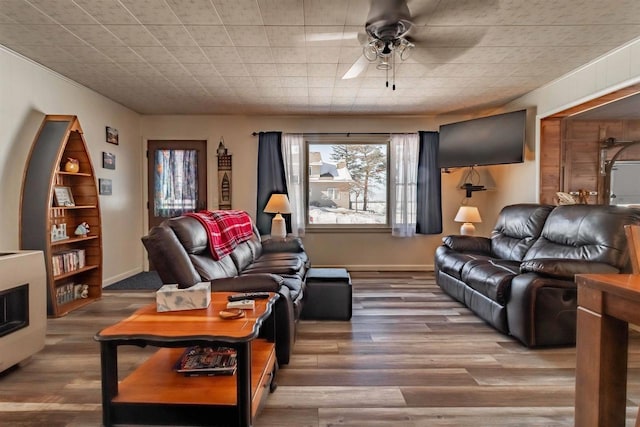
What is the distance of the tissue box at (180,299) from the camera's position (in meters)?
1.88

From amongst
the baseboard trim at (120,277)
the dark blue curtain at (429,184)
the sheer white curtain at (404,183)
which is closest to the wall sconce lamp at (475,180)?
the dark blue curtain at (429,184)

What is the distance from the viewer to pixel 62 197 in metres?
3.60

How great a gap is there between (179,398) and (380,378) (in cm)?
118

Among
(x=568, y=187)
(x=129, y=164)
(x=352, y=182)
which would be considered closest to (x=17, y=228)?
(x=129, y=164)

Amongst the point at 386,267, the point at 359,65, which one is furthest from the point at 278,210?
the point at 359,65

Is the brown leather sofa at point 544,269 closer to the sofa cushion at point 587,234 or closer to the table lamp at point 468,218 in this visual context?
the sofa cushion at point 587,234

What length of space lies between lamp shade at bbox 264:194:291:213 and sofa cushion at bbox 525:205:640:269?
2.98 meters

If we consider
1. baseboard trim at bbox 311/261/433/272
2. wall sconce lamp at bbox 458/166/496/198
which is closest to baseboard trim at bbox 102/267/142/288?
baseboard trim at bbox 311/261/433/272

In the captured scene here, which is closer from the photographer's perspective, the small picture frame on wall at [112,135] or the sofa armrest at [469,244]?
the sofa armrest at [469,244]

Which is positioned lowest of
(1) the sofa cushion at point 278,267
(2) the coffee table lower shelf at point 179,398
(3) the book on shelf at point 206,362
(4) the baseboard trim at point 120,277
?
(4) the baseboard trim at point 120,277

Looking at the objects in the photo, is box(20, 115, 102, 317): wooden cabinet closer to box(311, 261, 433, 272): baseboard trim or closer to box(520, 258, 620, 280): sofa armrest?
box(311, 261, 433, 272): baseboard trim

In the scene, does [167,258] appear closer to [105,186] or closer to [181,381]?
[181,381]

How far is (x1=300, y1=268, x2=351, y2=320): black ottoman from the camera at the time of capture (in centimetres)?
325

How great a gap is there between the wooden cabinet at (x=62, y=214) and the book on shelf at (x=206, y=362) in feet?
6.86
